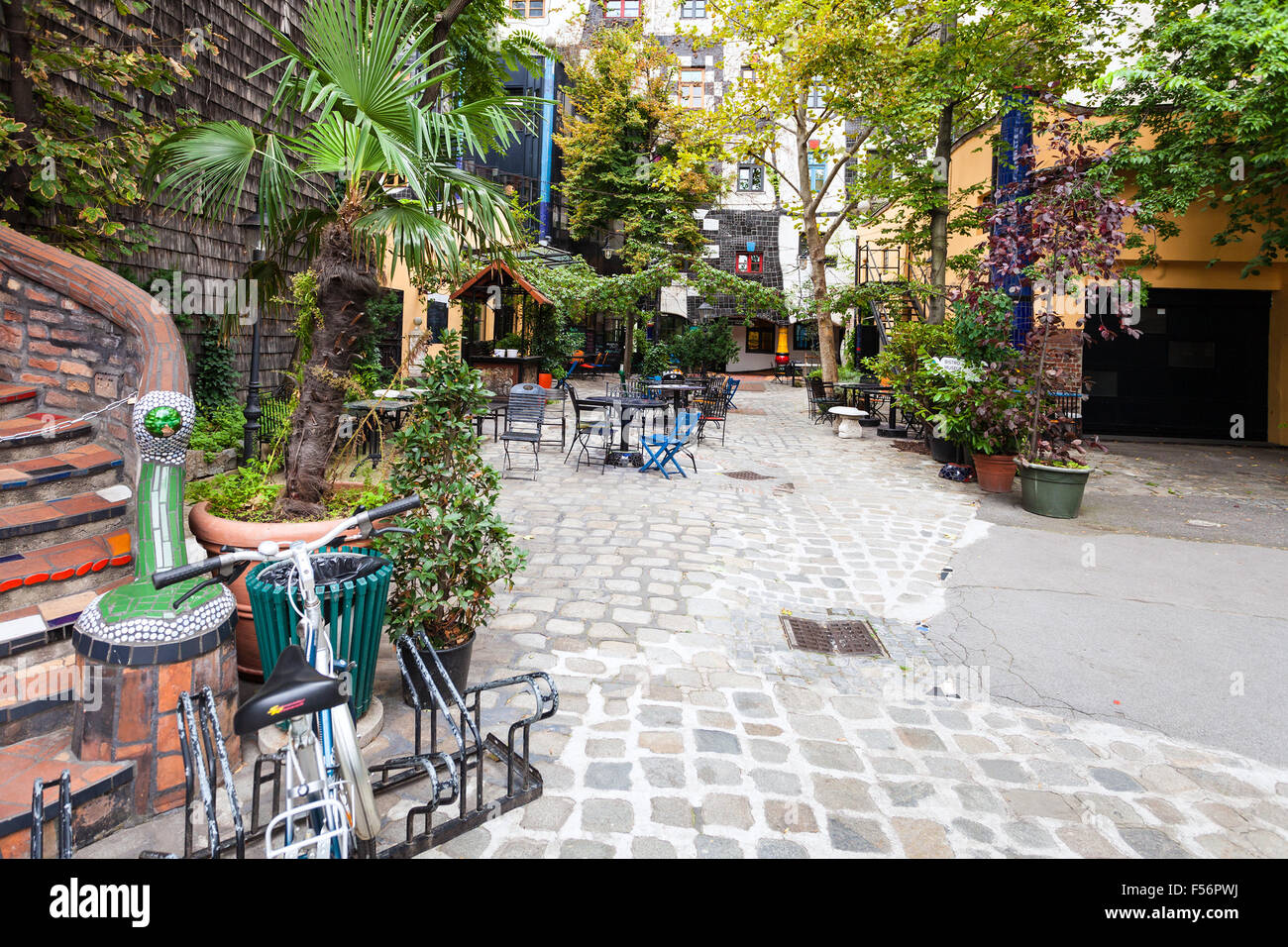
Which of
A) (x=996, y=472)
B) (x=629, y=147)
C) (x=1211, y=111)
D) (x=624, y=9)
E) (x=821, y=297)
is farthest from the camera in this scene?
(x=624, y=9)

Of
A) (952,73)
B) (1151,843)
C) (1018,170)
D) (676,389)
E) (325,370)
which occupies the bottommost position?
(1151,843)

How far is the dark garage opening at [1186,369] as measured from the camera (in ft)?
48.6

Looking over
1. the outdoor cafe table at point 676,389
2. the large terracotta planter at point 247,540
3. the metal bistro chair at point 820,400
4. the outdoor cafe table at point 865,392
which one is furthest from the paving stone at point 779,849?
the metal bistro chair at point 820,400

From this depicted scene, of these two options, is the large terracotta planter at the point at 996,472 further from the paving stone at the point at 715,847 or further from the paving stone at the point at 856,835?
the paving stone at the point at 715,847

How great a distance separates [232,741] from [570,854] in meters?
1.49

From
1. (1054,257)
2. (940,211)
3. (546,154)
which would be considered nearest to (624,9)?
(546,154)

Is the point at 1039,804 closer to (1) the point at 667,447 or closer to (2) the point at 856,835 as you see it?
(2) the point at 856,835

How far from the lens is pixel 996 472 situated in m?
9.34

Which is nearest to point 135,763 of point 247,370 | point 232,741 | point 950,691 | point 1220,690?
point 232,741

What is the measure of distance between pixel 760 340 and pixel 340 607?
3401 centimetres

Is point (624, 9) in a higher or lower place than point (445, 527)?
higher

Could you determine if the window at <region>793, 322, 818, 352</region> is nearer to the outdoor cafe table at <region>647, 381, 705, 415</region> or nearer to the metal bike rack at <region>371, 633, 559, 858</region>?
the outdoor cafe table at <region>647, 381, 705, 415</region>

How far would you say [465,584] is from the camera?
363 centimetres
